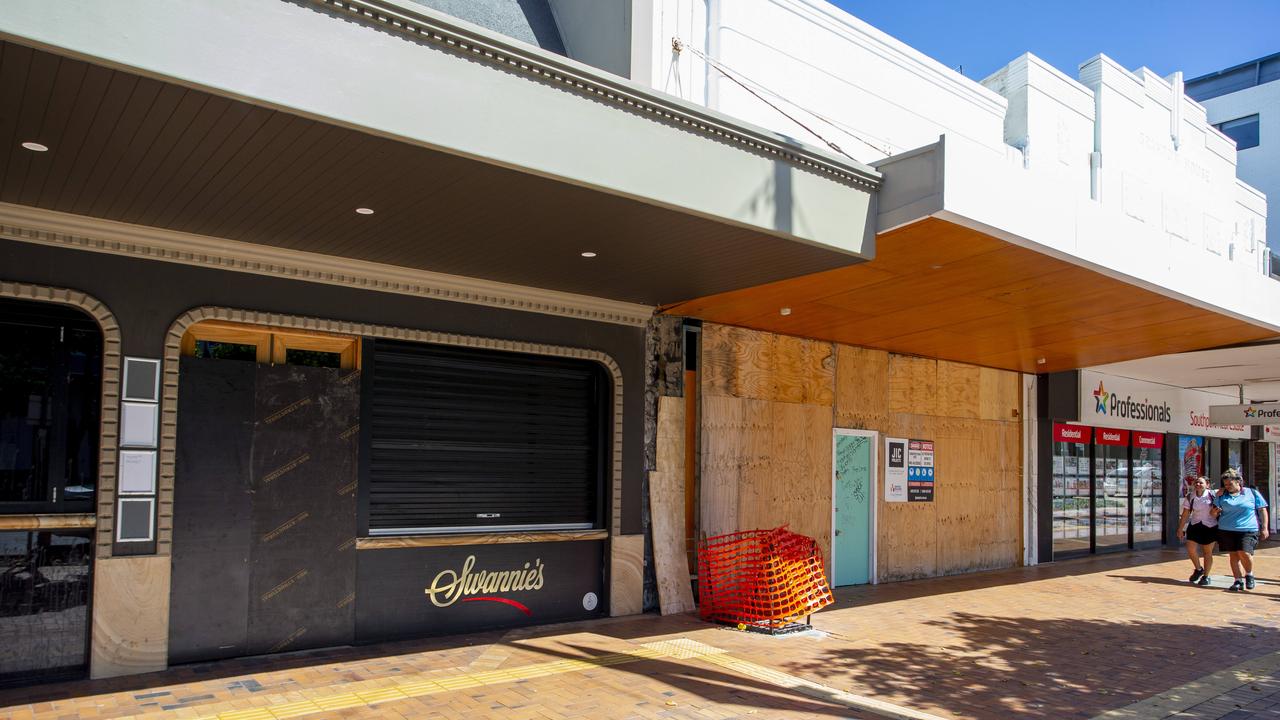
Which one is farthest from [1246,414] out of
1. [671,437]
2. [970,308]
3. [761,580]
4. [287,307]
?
[287,307]

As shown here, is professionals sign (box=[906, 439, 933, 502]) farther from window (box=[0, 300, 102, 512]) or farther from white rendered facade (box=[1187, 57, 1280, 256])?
white rendered facade (box=[1187, 57, 1280, 256])

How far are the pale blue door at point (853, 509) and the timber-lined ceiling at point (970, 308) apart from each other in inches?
61.8

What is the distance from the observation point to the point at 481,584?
891cm

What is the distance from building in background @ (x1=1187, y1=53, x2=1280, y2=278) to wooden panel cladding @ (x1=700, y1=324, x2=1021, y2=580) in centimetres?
1860

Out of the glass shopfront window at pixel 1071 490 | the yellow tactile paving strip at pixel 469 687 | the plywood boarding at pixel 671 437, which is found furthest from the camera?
the glass shopfront window at pixel 1071 490

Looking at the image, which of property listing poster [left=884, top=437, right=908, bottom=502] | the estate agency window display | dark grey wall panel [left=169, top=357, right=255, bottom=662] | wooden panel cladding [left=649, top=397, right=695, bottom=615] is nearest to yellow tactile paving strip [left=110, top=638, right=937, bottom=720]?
dark grey wall panel [left=169, top=357, right=255, bottom=662]

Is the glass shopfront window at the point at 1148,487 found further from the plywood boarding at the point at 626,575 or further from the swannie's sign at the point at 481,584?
the swannie's sign at the point at 481,584

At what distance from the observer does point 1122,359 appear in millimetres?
14938

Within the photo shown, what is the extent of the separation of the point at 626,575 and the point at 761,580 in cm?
151

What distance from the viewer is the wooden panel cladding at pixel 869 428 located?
438 inches

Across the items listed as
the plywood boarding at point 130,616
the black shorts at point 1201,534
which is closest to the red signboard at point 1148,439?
the black shorts at point 1201,534

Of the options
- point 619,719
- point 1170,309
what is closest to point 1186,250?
point 1170,309

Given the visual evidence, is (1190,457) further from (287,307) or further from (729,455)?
(287,307)

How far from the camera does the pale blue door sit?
1265 centimetres
